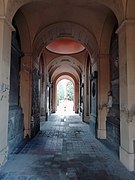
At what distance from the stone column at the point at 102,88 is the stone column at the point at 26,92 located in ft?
7.77

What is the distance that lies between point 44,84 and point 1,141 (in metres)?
8.08

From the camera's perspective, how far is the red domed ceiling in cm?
1167

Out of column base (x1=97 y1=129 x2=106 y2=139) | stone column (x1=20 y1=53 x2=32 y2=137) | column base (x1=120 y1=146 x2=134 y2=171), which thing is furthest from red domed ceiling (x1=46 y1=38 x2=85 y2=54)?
column base (x1=120 y1=146 x2=134 y2=171)

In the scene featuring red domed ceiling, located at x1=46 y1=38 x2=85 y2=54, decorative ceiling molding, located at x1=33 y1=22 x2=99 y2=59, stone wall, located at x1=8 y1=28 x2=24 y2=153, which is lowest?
stone wall, located at x1=8 y1=28 x2=24 y2=153

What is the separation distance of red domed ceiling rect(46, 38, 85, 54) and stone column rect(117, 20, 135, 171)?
812cm

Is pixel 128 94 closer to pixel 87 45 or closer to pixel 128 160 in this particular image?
pixel 128 160

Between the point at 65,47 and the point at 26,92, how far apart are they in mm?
6893

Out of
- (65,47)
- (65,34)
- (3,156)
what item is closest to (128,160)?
(3,156)

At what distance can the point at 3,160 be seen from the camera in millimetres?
3482

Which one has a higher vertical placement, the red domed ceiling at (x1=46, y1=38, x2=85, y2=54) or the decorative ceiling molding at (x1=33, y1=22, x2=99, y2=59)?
the red domed ceiling at (x1=46, y1=38, x2=85, y2=54)

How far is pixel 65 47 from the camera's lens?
12.0m

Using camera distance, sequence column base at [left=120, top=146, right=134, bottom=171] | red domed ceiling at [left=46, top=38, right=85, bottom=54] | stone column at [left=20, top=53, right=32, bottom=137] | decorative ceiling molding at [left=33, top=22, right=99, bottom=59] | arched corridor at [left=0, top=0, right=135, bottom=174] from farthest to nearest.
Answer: red domed ceiling at [left=46, top=38, right=85, bottom=54], decorative ceiling molding at [left=33, top=22, right=99, bottom=59], stone column at [left=20, top=53, right=32, bottom=137], arched corridor at [left=0, top=0, right=135, bottom=174], column base at [left=120, top=146, right=134, bottom=171]

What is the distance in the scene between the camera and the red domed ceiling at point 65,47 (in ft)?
38.3

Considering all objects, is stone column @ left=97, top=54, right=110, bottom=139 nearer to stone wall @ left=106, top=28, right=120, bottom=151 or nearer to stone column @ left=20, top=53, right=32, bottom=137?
stone wall @ left=106, top=28, right=120, bottom=151
